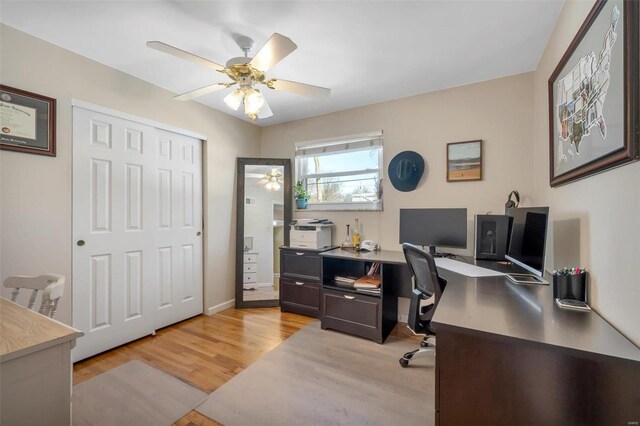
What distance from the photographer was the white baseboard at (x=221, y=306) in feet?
10.2

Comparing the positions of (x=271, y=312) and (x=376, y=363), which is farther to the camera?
(x=271, y=312)

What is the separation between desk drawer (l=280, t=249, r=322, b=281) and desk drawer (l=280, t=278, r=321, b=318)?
80 mm

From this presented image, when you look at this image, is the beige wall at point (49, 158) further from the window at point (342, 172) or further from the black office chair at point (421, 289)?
the black office chair at point (421, 289)

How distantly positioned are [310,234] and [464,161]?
1.77 meters

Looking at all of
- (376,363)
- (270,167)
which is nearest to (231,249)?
(270,167)

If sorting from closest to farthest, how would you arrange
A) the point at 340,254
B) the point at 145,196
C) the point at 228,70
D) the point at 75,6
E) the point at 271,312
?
1. the point at 75,6
2. the point at 228,70
3. the point at 145,196
4. the point at 340,254
5. the point at 271,312

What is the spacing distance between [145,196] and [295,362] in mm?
2075

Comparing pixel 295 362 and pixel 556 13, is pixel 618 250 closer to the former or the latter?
pixel 556 13

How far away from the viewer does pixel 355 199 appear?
3.18 meters

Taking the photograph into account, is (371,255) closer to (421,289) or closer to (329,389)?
(421,289)

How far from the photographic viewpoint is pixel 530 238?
147 centimetres

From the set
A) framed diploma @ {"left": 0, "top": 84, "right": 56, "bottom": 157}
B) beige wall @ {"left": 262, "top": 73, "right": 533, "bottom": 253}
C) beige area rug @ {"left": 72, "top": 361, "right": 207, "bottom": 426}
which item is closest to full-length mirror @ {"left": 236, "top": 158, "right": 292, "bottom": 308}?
beige wall @ {"left": 262, "top": 73, "right": 533, "bottom": 253}

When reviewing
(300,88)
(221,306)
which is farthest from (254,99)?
(221,306)

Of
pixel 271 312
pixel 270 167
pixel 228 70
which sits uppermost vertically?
pixel 228 70
